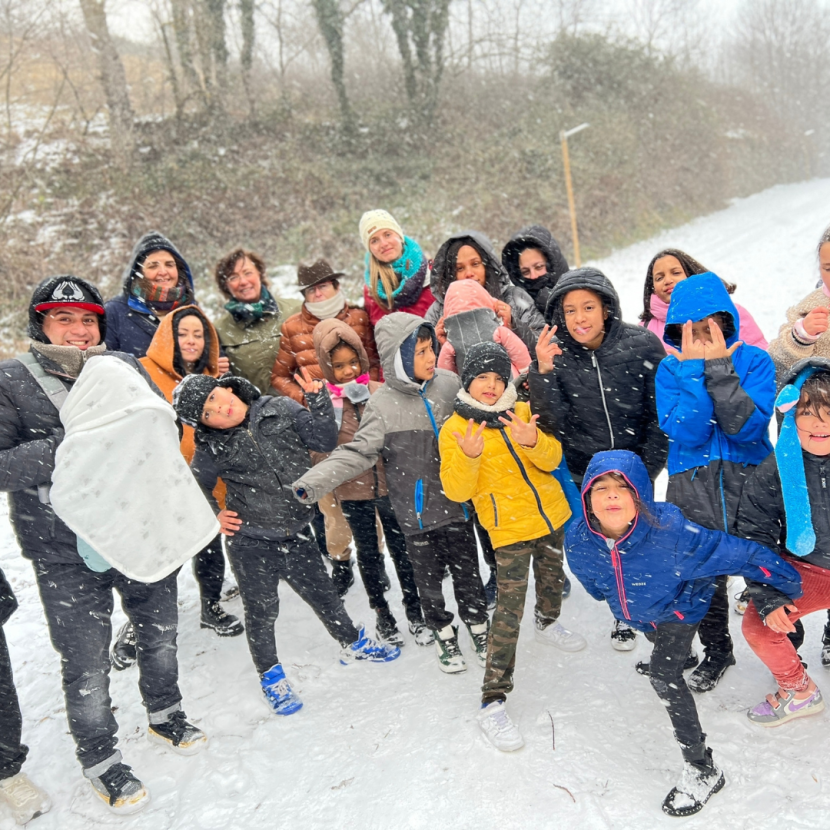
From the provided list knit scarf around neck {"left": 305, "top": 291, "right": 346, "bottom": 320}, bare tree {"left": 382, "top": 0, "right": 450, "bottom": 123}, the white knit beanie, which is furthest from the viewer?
bare tree {"left": 382, "top": 0, "right": 450, "bottom": 123}

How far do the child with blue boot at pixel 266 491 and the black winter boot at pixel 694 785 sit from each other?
1.95 m

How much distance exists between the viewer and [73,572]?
288 cm

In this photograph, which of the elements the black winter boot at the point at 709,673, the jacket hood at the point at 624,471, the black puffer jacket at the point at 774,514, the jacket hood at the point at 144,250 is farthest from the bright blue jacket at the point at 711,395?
the jacket hood at the point at 144,250

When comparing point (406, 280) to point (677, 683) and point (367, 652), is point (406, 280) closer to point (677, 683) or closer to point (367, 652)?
point (367, 652)

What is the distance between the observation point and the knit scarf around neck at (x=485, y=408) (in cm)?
299

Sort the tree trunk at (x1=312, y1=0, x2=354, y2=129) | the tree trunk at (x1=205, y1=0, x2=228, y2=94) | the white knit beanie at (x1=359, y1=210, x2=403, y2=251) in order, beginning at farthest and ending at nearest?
the tree trunk at (x1=312, y1=0, x2=354, y2=129) → the tree trunk at (x1=205, y1=0, x2=228, y2=94) → the white knit beanie at (x1=359, y1=210, x2=403, y2=251)

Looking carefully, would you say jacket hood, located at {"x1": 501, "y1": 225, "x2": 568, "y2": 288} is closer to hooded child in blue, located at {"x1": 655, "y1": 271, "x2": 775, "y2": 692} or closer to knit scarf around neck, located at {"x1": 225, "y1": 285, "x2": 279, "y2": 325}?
hooded child in blue, located at {"x1": 655, "y1": 271, "x2": 775, "y2": 692}

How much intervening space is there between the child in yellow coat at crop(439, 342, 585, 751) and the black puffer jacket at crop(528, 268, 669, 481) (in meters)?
0.24

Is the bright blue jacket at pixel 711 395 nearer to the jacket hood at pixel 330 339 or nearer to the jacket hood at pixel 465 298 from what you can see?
the jacket hood at pixel 465 298

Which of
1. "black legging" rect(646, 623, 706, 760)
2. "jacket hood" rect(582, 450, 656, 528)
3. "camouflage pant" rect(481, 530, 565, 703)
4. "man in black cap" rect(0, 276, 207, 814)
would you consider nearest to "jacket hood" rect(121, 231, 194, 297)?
"man in black cap" rect(0, 276, 207, 814)

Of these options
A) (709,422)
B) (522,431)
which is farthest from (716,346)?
(522,431)

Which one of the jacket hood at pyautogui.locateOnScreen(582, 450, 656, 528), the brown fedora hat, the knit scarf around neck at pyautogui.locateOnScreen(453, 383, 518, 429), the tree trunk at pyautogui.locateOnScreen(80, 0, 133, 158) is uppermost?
the tree trunk at pyautogui.locateOnScreen(80, 0, 133, 158)

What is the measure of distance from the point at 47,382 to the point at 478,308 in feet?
7.70

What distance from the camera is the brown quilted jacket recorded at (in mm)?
4277
